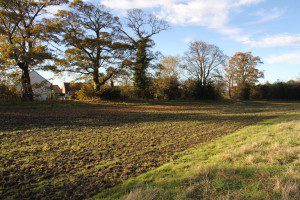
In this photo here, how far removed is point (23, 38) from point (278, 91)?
41.7 m

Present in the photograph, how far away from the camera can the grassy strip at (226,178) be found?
346cm

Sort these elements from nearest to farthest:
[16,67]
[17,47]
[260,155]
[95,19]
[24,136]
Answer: [260,155], [24,136], [17,47], [16,67], [95,19]

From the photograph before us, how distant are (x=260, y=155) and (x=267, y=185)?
200cm

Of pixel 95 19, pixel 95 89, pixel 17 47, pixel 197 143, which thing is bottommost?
pixel 197 143

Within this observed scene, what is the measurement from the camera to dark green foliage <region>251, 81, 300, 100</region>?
129 feet

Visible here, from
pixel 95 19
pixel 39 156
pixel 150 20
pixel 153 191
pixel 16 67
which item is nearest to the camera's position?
pixel 153 191

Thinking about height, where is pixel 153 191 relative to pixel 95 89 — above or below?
below

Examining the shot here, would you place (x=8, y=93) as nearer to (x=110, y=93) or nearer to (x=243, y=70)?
(x=110, y=93)

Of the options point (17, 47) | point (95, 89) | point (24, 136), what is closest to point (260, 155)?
point (24, 136)

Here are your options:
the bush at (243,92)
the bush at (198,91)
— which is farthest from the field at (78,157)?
the bush at (243,92)

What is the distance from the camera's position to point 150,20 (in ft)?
99.8

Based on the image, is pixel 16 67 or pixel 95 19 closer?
pixel 16 67

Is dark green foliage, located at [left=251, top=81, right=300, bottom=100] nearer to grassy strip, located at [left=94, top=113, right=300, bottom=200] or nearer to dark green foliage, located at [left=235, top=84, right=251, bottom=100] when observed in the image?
dark green foliage, located at [left=235, top=84, right=251, bottom=100]

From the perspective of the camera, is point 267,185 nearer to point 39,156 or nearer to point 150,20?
point 39,156
